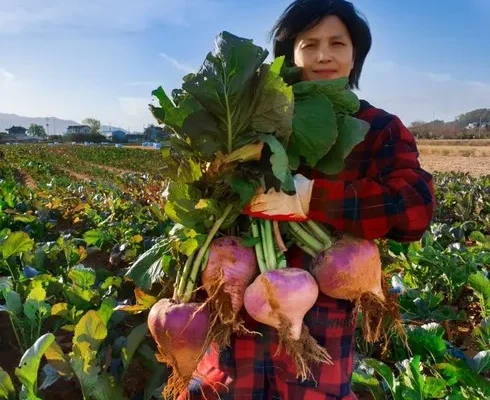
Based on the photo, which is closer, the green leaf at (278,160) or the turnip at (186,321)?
the green leaf at (278,160)

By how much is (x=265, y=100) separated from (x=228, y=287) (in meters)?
0.46

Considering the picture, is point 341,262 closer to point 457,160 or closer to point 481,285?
point 481,285

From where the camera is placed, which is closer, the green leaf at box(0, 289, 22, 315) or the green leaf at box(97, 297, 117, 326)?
the green leaf at box(97, 297, 117, 326)

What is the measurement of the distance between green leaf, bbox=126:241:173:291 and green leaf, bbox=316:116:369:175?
486 mm

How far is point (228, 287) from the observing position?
1344mm

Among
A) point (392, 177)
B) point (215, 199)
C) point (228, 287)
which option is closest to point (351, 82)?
point (392, 177)

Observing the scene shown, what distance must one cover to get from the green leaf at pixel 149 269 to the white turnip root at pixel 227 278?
0.15 m

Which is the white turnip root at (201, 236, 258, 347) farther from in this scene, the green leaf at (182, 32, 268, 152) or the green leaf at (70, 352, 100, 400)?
the green leaf at (70, 352, 100, 400)

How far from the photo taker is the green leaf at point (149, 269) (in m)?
1.45

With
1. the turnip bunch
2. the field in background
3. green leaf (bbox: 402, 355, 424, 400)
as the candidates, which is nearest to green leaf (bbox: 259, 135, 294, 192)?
the turnip bunch

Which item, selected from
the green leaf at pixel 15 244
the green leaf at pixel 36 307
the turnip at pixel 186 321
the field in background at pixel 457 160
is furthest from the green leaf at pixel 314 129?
the field in background at pixel 457 160

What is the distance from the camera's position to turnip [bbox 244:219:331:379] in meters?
1.29

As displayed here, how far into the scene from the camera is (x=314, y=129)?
4.25 feet

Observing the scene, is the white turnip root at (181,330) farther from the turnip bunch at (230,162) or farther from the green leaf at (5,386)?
the green leaf at (5,386)
